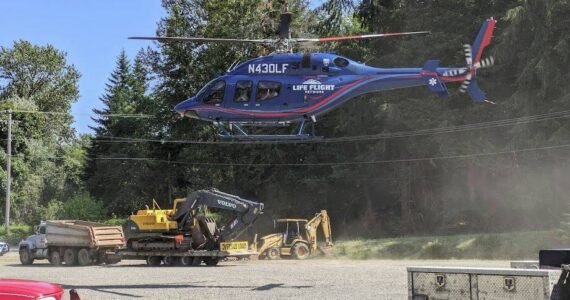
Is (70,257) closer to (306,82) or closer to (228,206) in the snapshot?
(228,206)

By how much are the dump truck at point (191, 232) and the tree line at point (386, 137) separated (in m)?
14.4

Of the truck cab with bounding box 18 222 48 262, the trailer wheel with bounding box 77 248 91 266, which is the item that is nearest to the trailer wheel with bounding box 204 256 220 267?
the trailer wheel with bounding box 77 248 91 266

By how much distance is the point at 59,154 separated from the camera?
Result: 252ft

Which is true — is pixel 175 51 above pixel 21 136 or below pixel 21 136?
above

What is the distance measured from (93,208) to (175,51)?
16.9 meters

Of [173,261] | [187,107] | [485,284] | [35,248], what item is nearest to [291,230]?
[173,261]

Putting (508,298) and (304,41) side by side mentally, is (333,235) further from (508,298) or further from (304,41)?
(508,298)

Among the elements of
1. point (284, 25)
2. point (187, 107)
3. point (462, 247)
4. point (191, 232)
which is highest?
point (284, 25)

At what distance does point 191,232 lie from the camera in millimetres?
27891

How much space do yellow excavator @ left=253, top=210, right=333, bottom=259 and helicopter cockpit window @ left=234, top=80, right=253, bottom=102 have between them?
47.2 feet

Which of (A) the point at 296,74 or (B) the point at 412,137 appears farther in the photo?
(B) the point at 412,137

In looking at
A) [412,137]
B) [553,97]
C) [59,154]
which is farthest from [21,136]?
[553,97]

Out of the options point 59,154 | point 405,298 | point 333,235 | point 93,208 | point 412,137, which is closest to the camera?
point 405,298

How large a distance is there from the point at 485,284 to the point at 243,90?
36.1ft
